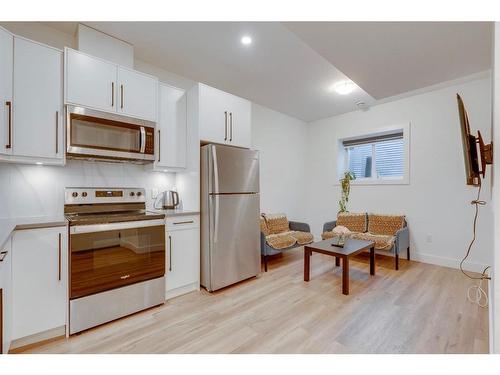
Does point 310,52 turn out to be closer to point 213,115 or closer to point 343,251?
point 213,115

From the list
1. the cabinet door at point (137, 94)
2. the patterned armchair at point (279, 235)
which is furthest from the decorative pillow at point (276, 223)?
the cabinet door at point (137, 94)

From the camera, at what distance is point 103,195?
244 centimetres

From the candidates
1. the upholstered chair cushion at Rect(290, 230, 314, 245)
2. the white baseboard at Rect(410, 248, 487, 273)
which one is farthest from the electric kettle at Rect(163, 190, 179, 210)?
the white baseboard at Rect(410, 248, 487, 273)

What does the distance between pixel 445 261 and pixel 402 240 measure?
685 mm

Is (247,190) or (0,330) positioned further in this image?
(247,190)

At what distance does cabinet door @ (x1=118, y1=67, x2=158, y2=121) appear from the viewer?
7.64 feet

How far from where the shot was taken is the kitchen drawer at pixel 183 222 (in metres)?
2.50

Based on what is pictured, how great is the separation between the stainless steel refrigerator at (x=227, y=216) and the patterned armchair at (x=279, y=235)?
36 cm

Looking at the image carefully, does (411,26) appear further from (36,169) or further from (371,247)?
(36,169)

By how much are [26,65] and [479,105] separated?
5108mm

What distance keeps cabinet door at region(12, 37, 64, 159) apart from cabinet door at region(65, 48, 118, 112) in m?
0.08

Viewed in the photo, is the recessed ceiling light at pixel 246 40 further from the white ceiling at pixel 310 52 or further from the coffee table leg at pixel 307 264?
the coffee table leg at pixel 307 264
